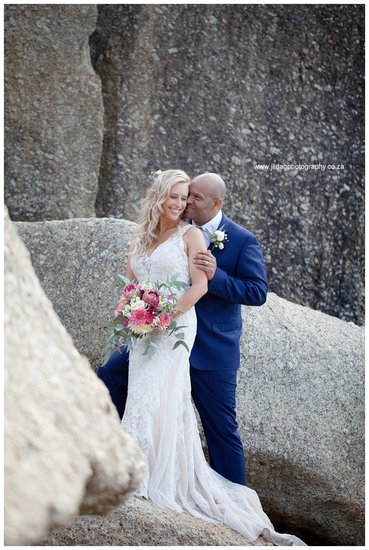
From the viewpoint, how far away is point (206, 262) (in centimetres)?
497

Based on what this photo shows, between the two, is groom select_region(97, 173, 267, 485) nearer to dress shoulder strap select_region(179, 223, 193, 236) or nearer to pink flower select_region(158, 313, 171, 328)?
dress shoulder strap select_region(179, 223, 193, 236)

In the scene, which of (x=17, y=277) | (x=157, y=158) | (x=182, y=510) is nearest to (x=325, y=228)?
(x=157, y=158)

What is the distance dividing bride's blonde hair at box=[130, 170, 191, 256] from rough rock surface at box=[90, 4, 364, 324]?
313 centimetres

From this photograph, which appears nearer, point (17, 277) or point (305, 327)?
point (17, 277)

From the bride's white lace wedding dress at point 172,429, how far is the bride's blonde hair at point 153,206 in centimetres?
10

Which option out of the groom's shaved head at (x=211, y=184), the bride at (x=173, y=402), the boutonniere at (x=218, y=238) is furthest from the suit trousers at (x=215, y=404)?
the groom's shaved head at (x=211, y=184)

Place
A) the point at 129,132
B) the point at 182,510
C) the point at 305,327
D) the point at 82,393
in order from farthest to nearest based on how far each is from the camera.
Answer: the point at 129,132 < the point at 305,327 < the point at 182,510 < the point at 82,393

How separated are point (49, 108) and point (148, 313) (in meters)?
3.81

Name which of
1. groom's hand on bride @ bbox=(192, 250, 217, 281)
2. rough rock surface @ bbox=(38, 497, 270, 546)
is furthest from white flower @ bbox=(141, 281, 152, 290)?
rough rock surface @ bbox=(38, 497, 270, 546)

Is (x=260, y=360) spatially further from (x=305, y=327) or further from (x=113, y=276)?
(x=113, y=276)

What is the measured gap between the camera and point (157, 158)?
8.33 m

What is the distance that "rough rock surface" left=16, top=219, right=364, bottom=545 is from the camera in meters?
A: 6.05

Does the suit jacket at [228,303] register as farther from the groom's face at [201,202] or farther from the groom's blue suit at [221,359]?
the groom's face at [201,202]

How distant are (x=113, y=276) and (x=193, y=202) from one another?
1232mm
